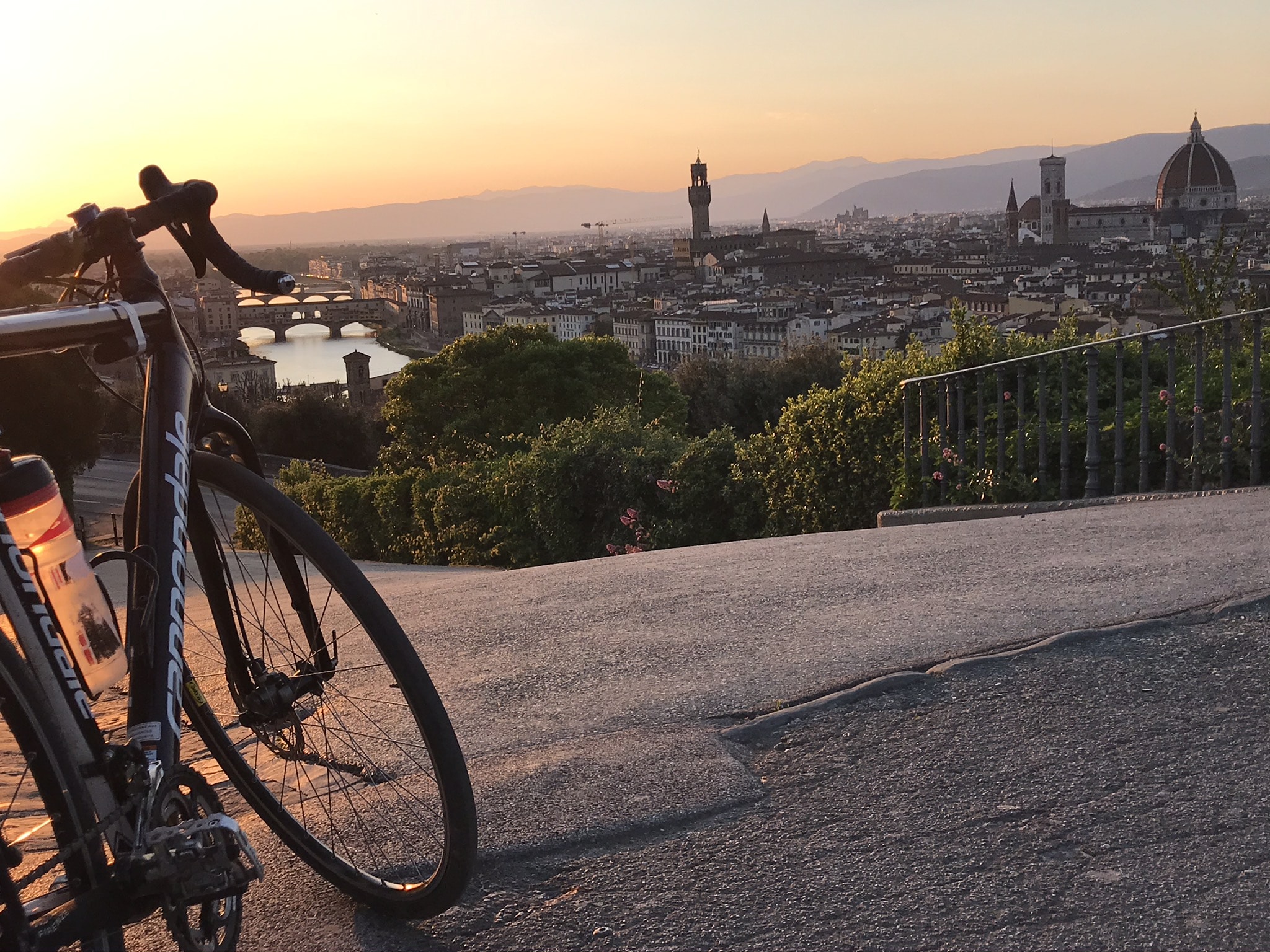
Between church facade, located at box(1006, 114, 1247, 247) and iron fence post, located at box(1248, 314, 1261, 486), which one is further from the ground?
church facade, located at box(1006, 114, 1247, 247)

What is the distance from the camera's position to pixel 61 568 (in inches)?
78.0

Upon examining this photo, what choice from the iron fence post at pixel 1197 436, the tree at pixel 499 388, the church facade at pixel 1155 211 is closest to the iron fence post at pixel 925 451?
the iron fence post at pixel 1197 436

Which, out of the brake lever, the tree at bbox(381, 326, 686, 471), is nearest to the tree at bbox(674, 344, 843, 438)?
the tree at bbox(381, 326, 686, 471)

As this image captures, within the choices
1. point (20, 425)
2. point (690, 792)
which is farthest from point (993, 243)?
point (690, 792)

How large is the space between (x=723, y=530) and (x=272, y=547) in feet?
23.7

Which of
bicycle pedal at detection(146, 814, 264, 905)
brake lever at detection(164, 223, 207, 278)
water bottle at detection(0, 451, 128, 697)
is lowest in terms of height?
bicycle pedal at detection(146, 814, 264, 905)

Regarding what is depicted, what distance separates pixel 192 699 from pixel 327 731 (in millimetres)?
329

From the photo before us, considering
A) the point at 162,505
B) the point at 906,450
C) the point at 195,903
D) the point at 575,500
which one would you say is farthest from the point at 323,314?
the point at 195,903

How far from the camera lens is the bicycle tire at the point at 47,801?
1.71 m

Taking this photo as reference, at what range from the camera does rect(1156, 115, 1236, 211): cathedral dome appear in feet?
540

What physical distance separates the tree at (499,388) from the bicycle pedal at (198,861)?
1192 inches

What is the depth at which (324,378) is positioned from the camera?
9112cm

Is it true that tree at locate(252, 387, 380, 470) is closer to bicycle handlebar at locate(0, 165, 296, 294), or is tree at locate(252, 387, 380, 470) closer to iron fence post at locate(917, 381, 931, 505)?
iron fence post at locate(917, 381, 931, 505)

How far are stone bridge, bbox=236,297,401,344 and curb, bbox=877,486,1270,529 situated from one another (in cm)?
10423
